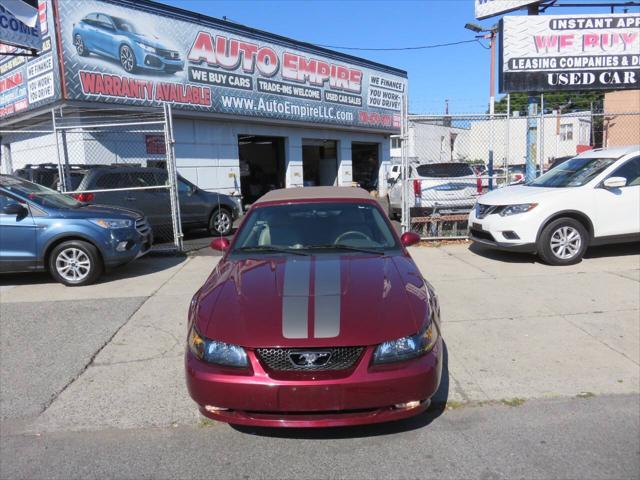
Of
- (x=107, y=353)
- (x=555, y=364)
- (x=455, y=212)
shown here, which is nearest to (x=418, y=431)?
(x=555, y=364)

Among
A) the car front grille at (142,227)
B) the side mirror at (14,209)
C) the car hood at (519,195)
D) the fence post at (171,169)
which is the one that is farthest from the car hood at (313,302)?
the fence post at (171,169)

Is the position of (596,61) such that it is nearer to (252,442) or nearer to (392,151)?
(252,442)

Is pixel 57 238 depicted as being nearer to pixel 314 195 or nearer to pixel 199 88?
pixel 314 195

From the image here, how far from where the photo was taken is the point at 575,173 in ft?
27.6

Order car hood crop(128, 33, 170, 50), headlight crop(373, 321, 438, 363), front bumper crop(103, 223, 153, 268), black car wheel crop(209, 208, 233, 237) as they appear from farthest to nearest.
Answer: car hood crop(128, 33, 170, 50) → black car wheel crop(209, 208, 233, 237) → front bumper crop(103, 223, 153, 268) → headlight crop(373, 321, 438, 363)

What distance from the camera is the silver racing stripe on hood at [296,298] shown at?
2.96 meters

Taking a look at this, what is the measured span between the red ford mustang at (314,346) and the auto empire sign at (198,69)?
11.3m

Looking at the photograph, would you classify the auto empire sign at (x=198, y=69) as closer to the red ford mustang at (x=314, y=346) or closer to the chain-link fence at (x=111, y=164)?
the chain-link fence at (x=111, y=164)

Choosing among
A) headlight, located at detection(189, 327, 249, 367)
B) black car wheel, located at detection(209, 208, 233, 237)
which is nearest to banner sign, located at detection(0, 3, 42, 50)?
black car wheel, located at detection(209, 208, 233, 237)

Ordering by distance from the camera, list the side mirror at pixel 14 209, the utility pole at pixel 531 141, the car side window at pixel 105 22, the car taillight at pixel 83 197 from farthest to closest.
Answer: the car side window at pixel 105 22 < the utility pole at pixel 531 141 < the car taillight at pixel 83 197 < the side mirror at pixel 14 209

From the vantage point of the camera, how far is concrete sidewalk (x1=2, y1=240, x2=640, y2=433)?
151 inches

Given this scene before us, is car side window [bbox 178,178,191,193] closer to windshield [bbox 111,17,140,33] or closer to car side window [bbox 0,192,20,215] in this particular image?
car side window [bbox 0,192,20,215]

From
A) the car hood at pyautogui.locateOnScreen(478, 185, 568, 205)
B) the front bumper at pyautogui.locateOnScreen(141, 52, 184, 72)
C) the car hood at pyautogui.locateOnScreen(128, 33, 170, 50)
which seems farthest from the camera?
the front bumper at pyautogui.locateOnScreen(141, 52, 184, 72)

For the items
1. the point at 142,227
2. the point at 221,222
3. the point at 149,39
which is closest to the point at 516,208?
the point at 142,227
